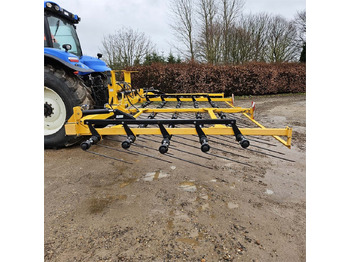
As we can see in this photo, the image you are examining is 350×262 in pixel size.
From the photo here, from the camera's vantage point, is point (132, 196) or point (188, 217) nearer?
point (188, 217)

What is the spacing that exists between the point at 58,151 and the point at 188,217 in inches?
91.6

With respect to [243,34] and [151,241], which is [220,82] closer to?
[243,34]

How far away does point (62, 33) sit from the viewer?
395cm

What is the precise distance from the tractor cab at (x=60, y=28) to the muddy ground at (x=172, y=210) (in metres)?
1.83

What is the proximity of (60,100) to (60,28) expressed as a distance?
1721 mm

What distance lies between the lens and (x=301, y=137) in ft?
14.3

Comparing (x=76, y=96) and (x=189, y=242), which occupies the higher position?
(x=76, y=96)

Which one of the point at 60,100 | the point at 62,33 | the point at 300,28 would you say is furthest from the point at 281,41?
the point at 60,100

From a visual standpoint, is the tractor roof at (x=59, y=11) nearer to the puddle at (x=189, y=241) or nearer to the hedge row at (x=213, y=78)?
the puddle at (x=189, y=241)

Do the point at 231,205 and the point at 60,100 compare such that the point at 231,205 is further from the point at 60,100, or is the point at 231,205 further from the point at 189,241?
the point at 60,100

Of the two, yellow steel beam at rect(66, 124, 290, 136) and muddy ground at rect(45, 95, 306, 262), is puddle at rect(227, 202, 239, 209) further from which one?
yellow steel beam at rect(66, 124, 290, 136)

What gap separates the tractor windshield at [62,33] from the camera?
3.68 meters

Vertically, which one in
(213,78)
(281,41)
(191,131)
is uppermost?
(281,41)

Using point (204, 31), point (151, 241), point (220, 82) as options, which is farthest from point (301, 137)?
point (204, 31)
